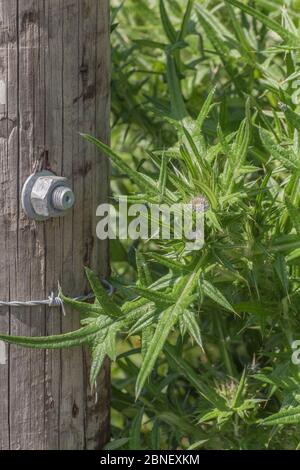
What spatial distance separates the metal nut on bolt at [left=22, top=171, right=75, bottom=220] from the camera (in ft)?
7.75

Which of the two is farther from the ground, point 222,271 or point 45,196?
point 45,196

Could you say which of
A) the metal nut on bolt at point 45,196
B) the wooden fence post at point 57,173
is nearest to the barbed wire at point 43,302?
the wooden fence post at point 57,173

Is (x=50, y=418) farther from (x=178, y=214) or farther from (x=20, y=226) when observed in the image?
(x=178, y=214)

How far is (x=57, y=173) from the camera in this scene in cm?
245

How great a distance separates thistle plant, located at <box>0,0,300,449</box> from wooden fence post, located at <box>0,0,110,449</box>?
0.48 feet

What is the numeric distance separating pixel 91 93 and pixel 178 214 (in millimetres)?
468

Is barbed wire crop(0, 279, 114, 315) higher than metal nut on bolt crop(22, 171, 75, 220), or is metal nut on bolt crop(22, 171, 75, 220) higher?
metal nut on bolt crop(22, 171, 75, 220)

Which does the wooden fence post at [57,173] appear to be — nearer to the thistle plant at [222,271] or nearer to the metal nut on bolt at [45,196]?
the metal nut on bolt at [45,196]

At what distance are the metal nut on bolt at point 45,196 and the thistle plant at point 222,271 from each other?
0.52 ft

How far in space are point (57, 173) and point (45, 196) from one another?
0.39 ft

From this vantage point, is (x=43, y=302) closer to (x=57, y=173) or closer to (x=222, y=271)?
(x=57, y=173)

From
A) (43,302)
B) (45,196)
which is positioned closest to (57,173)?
(45,196)

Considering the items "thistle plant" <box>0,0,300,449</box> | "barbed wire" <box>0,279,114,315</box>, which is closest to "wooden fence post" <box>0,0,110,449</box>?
"barbed wire" <box>0,279,114,315</box>

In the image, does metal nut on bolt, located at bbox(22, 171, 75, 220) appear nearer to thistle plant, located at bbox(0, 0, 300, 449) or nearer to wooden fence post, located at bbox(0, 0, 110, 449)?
wooden fence post, located at bbox(0, 0, 110, 449)
